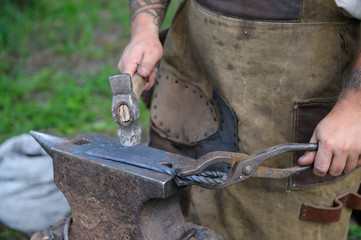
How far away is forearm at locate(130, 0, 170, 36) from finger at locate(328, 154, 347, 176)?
0.96 m

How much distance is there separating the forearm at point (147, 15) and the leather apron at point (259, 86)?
10cm

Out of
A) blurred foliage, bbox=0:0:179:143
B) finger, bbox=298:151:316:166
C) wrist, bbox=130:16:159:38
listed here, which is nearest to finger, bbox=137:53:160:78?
wrist, bbox=130:16:159:38

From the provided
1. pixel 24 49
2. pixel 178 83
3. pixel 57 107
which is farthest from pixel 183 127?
pixel 24 49

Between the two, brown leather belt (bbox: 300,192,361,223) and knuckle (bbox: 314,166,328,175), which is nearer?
knuckle (bbox: 314,166,328,175)

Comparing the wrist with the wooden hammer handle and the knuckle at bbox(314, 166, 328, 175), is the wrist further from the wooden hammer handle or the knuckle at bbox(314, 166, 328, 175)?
the knuckle at bbox(314, 166, 328, 175)

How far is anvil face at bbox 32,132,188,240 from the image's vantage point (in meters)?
1.54

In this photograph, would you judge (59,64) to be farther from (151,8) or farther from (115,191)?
(115,191)

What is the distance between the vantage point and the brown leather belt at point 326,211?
2.04 meters

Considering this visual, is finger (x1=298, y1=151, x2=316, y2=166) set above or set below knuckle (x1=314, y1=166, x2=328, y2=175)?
above

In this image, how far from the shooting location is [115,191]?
5.21ft

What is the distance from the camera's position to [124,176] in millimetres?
1546

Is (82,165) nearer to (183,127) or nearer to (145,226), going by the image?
(145,226)

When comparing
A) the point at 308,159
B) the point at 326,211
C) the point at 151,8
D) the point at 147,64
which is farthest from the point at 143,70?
the point at 326,211

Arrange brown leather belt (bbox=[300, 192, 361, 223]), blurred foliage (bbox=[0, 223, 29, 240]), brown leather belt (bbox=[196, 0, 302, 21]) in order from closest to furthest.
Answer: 1. brown leather belt (bbox=[196, 0, 302, 21])
2. brown leather belt (bbox=[300, 192, 361, 223])
3. blurred foliage (bbox=[0, 223, 29, 240])
